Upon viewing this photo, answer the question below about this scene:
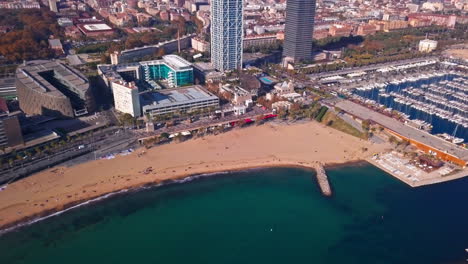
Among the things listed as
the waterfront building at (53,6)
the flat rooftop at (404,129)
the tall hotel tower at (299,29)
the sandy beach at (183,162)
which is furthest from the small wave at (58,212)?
the waterfront building at (53,6)

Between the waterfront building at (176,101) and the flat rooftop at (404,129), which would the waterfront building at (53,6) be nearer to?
the waterfront building at (176,101)

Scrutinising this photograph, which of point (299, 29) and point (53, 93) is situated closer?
point (53, 93)

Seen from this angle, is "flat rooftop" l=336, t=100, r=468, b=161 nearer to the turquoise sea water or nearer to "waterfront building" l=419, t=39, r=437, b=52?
the turquoise sea water

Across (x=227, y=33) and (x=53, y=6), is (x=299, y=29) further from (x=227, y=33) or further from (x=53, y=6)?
(x=53, y=6)

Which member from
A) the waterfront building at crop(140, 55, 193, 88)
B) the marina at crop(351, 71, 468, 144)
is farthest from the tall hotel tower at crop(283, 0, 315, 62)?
the waterfront building at crop(140, 55, 193, 88)

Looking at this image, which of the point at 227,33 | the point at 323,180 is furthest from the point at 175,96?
the point at 323,180

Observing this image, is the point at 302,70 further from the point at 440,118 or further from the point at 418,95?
the point at 440,118
